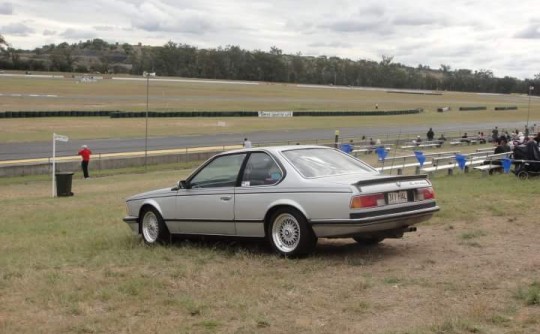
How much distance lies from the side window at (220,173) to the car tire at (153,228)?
805 millimetres

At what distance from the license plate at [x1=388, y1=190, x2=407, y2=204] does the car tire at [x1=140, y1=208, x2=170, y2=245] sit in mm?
3270

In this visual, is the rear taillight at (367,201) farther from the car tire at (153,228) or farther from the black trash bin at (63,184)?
the black trash bin at (63,184)

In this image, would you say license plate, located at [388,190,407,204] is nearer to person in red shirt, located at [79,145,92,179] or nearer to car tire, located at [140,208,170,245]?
car tire, located at [140,208,170,245]

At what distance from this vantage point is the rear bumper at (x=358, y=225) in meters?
7.12

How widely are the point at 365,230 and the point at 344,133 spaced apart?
52.8m

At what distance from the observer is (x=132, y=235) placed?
10281 millimetres

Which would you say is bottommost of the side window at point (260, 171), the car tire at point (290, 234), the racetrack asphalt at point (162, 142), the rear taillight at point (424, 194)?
the racetrack asphalt at point (162, 142)

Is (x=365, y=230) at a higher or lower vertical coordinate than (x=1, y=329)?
higher

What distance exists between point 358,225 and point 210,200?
2.19 m

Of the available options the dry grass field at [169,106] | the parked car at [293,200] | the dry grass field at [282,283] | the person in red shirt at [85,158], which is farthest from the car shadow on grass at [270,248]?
the dry grass field at [169,106]

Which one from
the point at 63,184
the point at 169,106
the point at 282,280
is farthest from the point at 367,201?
the point at 169,106

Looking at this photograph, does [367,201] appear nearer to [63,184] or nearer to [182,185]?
[182,185]

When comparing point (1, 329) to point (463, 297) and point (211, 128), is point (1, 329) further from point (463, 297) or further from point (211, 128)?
point (211, 128)

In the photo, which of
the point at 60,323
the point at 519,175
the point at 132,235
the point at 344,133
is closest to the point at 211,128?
the point at 344,133
